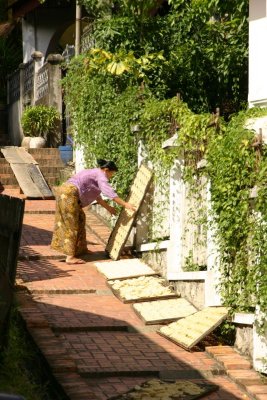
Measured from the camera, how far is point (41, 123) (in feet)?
78.2

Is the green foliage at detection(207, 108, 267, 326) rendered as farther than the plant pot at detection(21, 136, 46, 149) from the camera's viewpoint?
No

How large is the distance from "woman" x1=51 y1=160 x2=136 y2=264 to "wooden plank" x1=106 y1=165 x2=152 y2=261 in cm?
16

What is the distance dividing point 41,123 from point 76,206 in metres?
8.97

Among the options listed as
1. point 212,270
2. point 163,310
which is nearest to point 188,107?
point 163,310

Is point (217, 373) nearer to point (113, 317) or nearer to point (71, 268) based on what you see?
point (113, 317)

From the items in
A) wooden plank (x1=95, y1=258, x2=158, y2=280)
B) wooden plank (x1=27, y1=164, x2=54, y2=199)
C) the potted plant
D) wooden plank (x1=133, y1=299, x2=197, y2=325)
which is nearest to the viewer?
wooden plank (x1=133, y1=299, x2=197, y2=325)

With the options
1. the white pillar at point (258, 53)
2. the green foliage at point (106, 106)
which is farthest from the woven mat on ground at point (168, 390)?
the green foliage at point (106, 106)

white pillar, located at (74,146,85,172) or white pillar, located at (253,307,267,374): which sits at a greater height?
white pillar, located at (74,146,85,172)

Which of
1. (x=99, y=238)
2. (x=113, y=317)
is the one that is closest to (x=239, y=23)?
(x=99, y=238)

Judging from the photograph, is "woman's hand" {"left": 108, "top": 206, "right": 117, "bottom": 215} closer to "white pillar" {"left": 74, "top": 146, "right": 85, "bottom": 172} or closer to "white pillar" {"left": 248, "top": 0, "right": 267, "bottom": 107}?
"white pillar" {"left": 248, "top": 0, "right": 267, "bottom": 107}

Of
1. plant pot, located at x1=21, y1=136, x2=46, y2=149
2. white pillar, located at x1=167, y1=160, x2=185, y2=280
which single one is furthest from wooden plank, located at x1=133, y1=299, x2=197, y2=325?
plant pot, located at x1=21, y1=136, x2=46, y2=149

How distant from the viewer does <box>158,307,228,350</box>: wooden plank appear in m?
11.5

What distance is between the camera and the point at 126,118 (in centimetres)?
1591

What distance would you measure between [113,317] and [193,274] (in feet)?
3.29
